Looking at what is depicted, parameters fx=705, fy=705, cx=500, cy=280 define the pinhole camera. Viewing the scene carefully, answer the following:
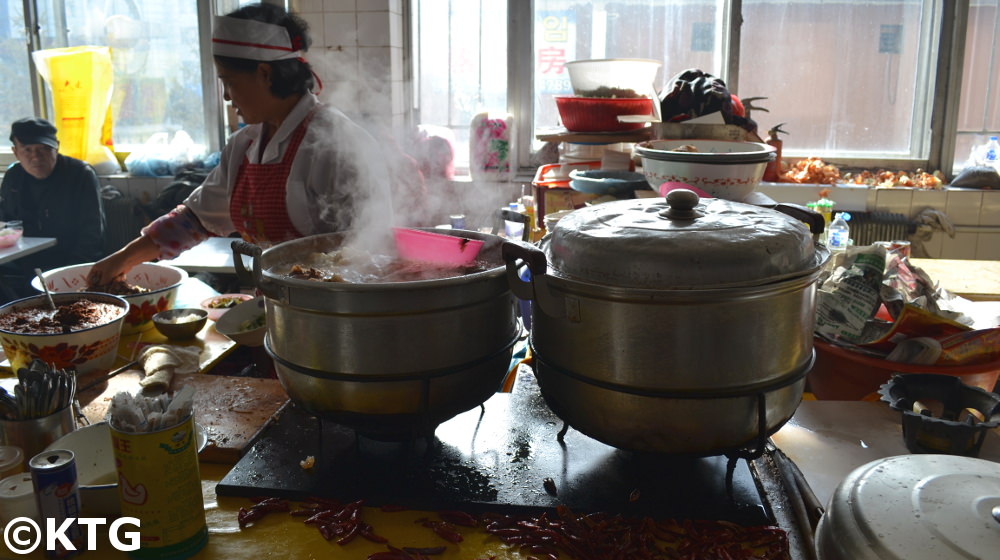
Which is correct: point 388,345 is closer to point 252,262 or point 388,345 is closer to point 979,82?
point 252,262

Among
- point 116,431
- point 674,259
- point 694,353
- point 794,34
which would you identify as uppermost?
point 794,34

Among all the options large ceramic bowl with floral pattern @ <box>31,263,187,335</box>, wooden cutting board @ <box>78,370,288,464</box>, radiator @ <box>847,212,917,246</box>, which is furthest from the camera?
radiator @ <box>847,212,917,246</box>

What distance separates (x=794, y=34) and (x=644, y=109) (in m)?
2.76

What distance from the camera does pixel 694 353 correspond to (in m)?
1.22

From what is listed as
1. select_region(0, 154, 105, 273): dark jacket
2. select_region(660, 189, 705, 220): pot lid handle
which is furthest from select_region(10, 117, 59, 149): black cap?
select_region(660, 189, 705, 220): pot lid handle

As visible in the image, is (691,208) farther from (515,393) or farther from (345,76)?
(345,76)

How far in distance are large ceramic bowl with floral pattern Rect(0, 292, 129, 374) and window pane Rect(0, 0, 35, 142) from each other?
5.78m

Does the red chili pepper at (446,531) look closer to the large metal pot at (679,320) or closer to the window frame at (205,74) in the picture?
the large metal pot at (679,320)

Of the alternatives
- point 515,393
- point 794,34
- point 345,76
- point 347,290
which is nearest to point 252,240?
point 515,393

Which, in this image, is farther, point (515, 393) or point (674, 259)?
point (515, 393)

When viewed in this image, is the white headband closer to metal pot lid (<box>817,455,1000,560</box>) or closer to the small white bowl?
the small white bowl

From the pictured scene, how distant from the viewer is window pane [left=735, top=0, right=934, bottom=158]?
5.47 meters

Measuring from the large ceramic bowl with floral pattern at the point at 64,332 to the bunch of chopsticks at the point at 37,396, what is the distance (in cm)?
36

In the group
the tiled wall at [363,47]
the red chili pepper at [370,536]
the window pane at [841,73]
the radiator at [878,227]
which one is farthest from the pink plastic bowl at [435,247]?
the window pane at [841,73]
